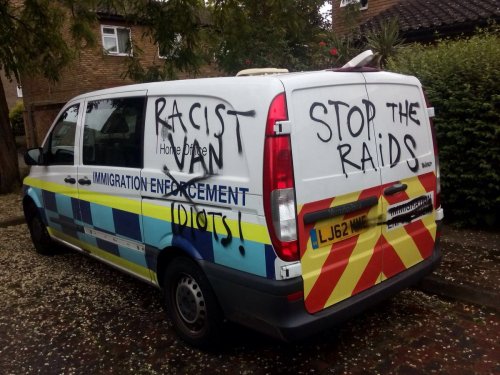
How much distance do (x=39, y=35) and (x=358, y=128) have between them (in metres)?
7.14

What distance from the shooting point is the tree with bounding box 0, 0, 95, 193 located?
295 inches

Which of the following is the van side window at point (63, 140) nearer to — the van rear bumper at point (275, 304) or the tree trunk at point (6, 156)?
the van rear bumper at point (275, 304)

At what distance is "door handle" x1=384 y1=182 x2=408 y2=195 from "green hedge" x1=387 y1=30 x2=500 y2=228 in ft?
6.98

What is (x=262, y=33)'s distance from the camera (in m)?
9.88

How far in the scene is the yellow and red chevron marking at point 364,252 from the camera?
2635mm

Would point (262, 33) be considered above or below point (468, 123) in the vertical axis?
above

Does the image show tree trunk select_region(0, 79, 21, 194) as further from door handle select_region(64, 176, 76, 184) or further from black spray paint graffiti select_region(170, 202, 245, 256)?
black spray paint graffiti select_region(170, 202, 245, 256)

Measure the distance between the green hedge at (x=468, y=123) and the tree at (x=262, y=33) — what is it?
2677mm

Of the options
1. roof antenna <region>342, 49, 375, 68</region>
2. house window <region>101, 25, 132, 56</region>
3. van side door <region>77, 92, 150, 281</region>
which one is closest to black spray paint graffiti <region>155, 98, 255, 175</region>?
van side door <region>77, 92, 150, 281</region>

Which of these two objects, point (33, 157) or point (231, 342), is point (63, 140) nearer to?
point (33, 157)

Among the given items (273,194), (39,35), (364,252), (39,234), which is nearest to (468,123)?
(364,252)

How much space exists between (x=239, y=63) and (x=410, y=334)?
329 inches

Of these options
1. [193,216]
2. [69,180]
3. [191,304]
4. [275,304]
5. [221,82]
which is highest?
[221,82]

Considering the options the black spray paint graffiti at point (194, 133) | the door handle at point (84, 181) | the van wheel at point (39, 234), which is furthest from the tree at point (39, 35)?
the black spray paint graffiti at point (194, 133)
